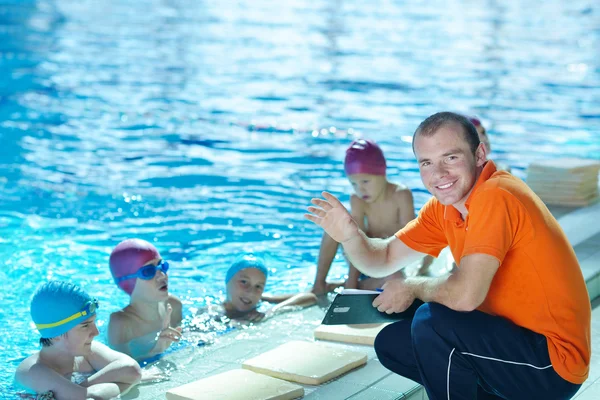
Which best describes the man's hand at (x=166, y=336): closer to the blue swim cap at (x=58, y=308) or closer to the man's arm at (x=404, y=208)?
the blue swim cap at (x=58, y=308)

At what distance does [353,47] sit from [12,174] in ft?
41.2

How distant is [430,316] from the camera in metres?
3.20

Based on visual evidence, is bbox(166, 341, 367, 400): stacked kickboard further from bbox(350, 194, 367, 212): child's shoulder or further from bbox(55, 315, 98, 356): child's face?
bbox(350, 194, 367, 212): child's shoulder

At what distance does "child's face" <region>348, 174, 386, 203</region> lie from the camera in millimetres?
5969

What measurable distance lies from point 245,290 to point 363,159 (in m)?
1.24

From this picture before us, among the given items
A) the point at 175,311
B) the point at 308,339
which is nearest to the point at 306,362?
the point at 308,339

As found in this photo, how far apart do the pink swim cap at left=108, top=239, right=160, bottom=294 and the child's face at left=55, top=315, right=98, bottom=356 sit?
879 mm

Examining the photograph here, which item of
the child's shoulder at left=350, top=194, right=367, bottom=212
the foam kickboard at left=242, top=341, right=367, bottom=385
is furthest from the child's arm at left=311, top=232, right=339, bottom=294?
the foam kickboard at left=242, top=341, right=367, bottom=385

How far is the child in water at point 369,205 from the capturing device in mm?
5910

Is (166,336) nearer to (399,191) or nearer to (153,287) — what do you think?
(153,287)

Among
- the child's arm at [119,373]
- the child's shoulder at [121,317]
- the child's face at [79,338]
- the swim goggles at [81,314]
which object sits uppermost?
the swim goggles at [81,314]

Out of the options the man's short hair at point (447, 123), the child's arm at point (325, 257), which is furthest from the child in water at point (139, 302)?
the man's short hair at point (447, 123)

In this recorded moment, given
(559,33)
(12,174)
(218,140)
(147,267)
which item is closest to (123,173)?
(12,174)

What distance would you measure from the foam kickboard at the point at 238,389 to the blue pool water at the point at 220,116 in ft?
4.71
